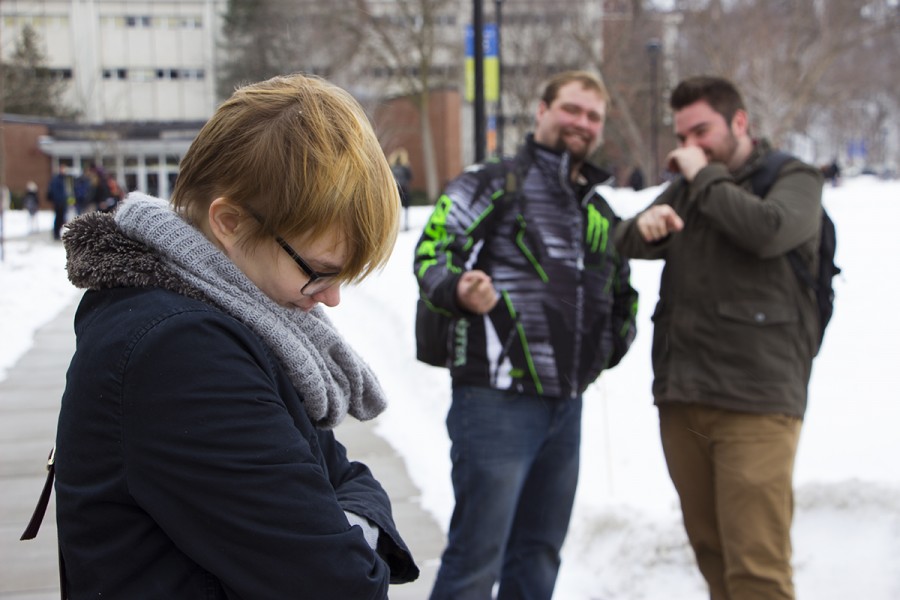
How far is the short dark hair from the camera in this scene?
341 cm

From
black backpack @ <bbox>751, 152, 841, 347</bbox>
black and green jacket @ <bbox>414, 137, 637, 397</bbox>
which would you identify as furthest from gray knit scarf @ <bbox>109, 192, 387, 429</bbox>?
black backpack @ <bbox>751, 152, 841, 347</bbox>

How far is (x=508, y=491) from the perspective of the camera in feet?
10.4

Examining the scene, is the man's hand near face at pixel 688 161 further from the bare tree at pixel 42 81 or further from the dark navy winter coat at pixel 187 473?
the bare tree at pixel 42 81

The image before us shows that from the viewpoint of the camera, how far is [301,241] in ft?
4.58

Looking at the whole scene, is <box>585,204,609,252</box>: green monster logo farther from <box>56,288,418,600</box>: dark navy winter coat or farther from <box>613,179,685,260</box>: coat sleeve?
<box>56,288,418,600</box>: dark navy winter coat

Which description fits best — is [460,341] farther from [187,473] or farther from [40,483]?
[40,483]

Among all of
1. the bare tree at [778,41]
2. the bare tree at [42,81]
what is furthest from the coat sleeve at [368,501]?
the bare tree at [42,81]

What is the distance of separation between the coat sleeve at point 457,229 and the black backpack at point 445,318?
25mm

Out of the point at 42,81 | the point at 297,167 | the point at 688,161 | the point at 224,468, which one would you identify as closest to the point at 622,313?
the point at 688,161

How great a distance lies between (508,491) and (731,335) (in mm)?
944

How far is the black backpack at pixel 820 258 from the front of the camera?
126 inches

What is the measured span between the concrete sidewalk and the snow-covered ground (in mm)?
153

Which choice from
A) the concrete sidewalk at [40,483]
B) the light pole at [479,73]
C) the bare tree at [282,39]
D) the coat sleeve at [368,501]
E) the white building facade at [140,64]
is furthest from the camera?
the white building facade at [140,64]

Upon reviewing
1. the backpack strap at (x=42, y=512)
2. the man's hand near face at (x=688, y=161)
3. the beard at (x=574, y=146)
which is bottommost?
the backpack strap at (x=42, y=512)
